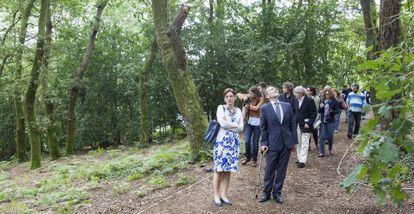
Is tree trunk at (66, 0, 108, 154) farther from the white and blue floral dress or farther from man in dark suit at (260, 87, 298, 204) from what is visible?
man in dark suit at (260, 87, 298, 204)

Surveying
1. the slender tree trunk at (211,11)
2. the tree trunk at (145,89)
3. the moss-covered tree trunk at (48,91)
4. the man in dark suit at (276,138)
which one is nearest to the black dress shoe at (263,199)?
the man in dark suit at (276,138)

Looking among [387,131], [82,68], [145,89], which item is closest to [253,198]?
[387,131]

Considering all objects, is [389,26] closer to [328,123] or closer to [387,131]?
[328,123]

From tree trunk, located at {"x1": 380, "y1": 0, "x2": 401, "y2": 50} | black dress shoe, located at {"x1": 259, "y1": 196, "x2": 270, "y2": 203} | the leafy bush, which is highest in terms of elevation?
tree trunk, located at {"x1": 380, "y1": 0, "x2": 401, "y2": 50}

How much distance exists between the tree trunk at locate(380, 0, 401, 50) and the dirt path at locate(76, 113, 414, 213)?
304 centimetres

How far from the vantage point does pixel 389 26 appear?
29.5ft

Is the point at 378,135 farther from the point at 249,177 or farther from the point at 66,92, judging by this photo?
the point at 66,92

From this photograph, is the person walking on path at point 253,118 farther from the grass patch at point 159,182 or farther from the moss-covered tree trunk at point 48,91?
the moss-covered tree trunk at point 48,91

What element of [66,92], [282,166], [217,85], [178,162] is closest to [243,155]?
[178,162]

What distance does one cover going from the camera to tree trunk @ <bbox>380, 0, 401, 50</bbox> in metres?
8.82

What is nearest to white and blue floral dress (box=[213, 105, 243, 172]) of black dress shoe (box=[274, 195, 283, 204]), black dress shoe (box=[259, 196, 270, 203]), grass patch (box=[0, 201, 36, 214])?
black dress shoe (box=[259, 196, 270, 203])

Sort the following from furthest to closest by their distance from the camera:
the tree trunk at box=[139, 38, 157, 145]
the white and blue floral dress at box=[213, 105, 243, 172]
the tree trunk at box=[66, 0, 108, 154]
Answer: the tree trunk at box=[66, 0, 108, 154], the tree trunk at box=[139, 38, 157, 145], the white and blue floral dress at box=[213, 105, 243, 172]

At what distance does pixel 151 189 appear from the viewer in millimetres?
8766

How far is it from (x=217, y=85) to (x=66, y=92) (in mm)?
8482
